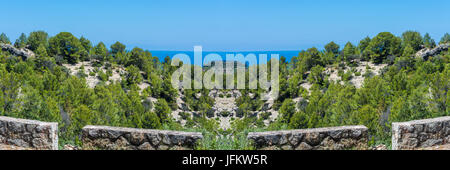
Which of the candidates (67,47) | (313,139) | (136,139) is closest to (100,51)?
(67,47)

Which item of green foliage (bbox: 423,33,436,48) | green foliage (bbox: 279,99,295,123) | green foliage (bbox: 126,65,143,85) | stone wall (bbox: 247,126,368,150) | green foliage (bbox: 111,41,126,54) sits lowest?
stone wall (bbox: 247,126,368,150)

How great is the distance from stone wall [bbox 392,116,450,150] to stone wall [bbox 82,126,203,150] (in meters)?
3.94

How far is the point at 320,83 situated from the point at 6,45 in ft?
98.7

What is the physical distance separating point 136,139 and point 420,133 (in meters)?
5.71

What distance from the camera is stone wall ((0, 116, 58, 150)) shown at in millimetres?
6746

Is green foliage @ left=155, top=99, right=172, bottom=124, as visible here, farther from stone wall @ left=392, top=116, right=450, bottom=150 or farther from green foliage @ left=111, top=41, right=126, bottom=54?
green foliage @ left=111, top=41, right=126, bottom=54

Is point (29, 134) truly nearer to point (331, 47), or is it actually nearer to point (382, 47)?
point (331, 47)

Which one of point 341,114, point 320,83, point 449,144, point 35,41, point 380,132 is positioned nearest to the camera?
point 449,144

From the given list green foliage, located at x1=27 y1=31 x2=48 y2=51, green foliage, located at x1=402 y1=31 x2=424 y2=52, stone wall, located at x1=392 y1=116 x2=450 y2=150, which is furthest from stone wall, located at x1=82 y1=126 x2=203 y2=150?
green foliage, located at x1=402 y1=31 x2=424 y2=52

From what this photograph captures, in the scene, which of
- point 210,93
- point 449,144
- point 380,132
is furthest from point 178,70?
point 449,144

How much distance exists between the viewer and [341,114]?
9.23m

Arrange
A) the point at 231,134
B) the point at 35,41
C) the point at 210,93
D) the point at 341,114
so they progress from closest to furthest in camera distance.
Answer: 1. the point at 231,134
2. the point at 341,114
3. the point at 210,93
4. the point at 35,41

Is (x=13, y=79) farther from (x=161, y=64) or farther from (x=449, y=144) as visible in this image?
(x=449, y=144)

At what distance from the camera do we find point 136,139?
20.8 feet
